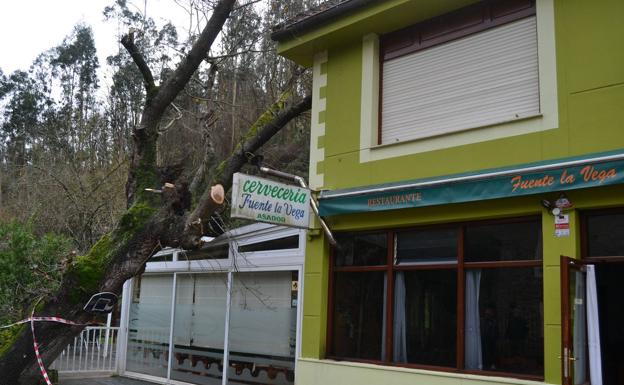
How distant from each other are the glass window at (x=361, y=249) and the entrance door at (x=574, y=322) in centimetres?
278

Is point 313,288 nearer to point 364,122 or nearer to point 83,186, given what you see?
point 364,122

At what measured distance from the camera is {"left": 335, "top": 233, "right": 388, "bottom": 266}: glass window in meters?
8.39

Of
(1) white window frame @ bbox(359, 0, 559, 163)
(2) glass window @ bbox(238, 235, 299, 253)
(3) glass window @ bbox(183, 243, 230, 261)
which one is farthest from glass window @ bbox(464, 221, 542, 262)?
(3) glass window @ bbox(183, 243, 230, 261)

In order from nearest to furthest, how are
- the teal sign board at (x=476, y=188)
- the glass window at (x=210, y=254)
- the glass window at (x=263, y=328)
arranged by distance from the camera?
1. the teal sign board at (x=476, y=188)
2. the glass window at (x=263, y=328)
3. the glass window at (x=210, y=254)

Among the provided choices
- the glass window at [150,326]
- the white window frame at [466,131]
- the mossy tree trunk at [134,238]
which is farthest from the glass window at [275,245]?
the glass window at [150,326]

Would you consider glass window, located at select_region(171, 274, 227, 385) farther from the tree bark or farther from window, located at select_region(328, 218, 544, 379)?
window, located at select_region(328, 218, 544, 379)

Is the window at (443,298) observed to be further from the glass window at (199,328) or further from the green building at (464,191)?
the glass window at (199,328)

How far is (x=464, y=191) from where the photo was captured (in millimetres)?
7086

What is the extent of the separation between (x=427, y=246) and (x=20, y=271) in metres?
8.27

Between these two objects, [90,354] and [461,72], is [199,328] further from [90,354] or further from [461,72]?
[461,72]

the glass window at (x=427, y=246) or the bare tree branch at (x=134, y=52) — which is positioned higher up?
the bare tree branch at (x=134, y=52)

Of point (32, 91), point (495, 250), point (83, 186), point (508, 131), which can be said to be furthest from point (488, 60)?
point (32, 91)

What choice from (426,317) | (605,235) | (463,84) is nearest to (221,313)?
(426,317)

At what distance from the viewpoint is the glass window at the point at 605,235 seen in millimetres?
6285
